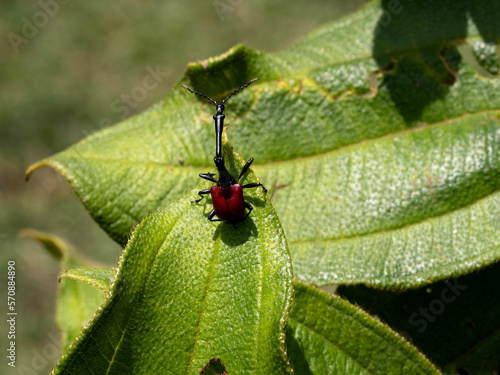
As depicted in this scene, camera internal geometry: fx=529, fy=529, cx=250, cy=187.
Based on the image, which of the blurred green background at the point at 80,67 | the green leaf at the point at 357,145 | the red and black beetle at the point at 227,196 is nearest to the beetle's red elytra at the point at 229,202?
the red and black beetle at the point at 227,196

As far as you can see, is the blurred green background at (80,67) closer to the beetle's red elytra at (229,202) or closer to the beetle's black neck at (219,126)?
the beetle's black neck at (219,126)

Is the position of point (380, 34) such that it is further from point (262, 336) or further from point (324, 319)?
point (262, 336)

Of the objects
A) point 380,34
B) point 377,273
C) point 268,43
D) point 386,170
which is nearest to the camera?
point 377,273

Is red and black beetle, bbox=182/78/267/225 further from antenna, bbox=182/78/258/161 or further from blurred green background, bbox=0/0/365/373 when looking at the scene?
blurred green background, bbox=0/0/365/373

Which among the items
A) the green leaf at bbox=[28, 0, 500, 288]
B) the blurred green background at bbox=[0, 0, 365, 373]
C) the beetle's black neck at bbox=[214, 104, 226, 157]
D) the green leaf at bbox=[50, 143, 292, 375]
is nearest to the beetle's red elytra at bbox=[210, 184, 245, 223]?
the green leaf at bbox=[50, 143, 292, 375]

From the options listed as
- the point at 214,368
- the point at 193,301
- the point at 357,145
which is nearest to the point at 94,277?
the point at 193,301

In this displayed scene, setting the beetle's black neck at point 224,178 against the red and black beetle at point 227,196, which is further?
the beetle's black neck at point 224,178

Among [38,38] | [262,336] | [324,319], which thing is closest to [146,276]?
[262,336]
